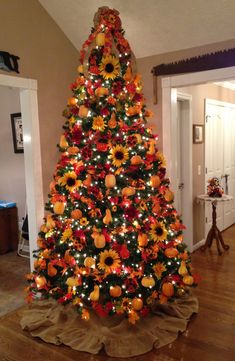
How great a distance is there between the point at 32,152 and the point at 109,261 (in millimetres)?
Result: 1367

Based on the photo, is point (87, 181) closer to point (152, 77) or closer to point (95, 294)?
point (95, 294)

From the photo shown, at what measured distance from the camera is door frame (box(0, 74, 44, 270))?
10.0 feet

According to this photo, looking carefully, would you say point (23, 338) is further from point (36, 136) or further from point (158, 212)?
point (36, 136)

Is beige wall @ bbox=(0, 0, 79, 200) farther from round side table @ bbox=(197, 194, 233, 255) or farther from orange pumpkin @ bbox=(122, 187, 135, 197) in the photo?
round side table @ bbox=(197, 194, 233, 255)

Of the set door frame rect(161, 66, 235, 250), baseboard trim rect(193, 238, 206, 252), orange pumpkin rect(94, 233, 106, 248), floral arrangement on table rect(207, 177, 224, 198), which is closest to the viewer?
orange pumpkin rect(94, 233, 106, 248)

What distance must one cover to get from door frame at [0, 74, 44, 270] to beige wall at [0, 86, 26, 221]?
1.60 metres

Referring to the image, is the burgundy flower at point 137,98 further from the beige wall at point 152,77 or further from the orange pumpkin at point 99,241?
the orange pumpkin at point 99,241

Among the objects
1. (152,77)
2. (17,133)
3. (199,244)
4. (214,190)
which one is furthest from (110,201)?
(17,133)

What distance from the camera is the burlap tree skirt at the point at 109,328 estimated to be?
94.6 inches

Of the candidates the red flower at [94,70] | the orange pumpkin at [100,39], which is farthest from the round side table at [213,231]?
the orange pumpkin at [100,39]

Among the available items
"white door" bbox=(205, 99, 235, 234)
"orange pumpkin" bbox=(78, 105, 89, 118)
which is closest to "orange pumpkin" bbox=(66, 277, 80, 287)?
"orange pumpkin" bbox=(78, 105, 89, 118)

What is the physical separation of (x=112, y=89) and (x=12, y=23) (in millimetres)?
1172

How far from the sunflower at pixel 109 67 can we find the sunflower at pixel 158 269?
1.63m

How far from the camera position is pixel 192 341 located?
2.47 metres
